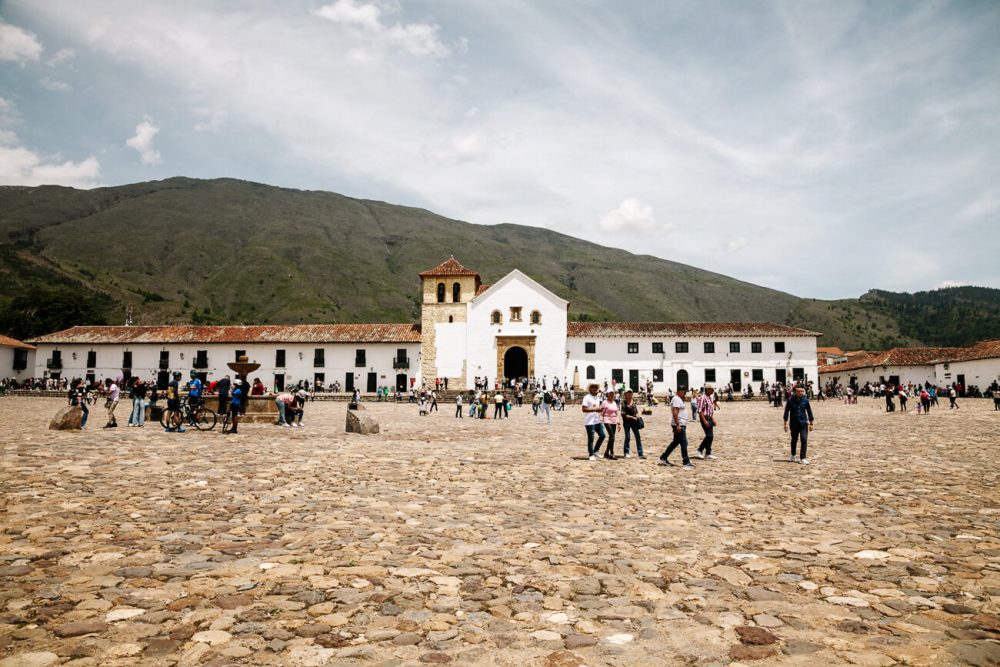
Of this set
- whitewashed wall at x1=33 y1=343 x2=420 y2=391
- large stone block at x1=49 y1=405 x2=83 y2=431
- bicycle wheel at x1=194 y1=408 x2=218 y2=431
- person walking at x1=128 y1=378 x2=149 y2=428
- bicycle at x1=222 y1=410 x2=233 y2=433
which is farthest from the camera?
whitewashed wall at x1=33 y1=343 x2=420 y2=391

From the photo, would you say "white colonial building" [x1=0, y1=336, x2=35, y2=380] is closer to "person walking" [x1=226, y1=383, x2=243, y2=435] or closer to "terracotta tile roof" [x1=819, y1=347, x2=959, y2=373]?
"person walking" [x1=226, y1=383, x2=243, y2=435]

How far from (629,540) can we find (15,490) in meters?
6.68

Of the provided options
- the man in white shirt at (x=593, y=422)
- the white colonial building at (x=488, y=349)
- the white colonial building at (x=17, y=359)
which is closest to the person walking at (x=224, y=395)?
the man in white shirt at (x=593, y=422)

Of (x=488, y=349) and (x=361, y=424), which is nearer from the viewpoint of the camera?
A: (x=361, y=424)

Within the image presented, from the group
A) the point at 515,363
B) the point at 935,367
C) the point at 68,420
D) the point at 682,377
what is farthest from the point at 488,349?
the point at 935,367

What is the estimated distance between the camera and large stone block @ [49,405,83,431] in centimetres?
1448

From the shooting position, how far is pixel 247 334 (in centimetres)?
5159

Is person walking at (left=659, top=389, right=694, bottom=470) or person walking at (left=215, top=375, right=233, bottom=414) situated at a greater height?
person walking at (left=215, top=375, right=233, bottom=414)

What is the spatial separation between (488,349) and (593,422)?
127 ft

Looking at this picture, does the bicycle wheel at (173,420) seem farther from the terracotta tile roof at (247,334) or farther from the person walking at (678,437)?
the terracotta tile roof at (247,334)

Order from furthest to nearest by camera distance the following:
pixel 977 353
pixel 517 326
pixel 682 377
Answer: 1. pixel 517 326
2. pixel 682 377
3. pixel 977 353

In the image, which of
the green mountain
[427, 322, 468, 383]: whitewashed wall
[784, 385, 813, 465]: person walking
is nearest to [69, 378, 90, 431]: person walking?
[784, 385, 813, 465]: person walking

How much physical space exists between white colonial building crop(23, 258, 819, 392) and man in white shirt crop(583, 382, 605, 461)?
3786cm

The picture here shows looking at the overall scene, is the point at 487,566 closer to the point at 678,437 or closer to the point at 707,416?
the point at 678,437
